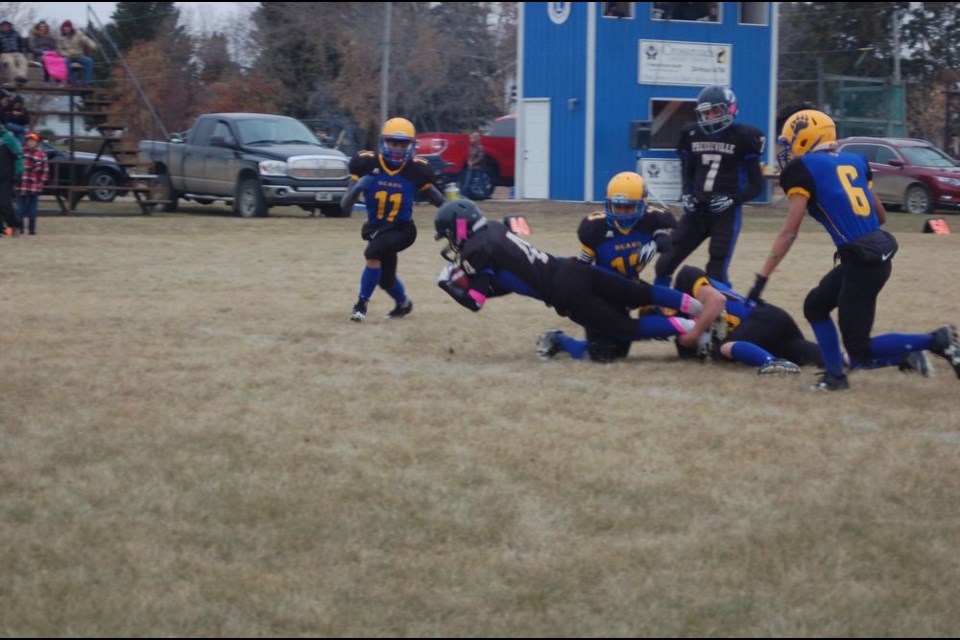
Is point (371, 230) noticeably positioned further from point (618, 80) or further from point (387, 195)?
point (618, 80)

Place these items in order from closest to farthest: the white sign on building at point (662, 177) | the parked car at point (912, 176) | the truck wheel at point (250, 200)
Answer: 1. the truck wheel at point (250, 200)
2. the parked car at point (912, 176)
3. the white sign on building at point (662, 177)

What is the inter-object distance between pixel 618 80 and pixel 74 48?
1175 centimetres

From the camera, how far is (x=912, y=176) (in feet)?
91.8

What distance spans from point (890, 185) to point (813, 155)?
71.3 ft

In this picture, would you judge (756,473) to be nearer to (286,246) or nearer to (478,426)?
(478,426)

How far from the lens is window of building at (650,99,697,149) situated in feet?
100

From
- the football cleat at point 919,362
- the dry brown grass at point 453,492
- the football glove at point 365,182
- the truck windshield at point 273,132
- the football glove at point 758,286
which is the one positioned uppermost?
the truck windshield at point 273,132

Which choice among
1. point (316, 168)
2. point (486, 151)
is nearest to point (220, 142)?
point (316, 168)

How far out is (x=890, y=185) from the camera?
28.3 metres

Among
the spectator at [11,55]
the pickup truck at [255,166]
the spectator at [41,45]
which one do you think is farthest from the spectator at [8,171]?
the spectator at [41,45]

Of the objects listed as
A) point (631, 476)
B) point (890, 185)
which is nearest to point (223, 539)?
point (631, 476)

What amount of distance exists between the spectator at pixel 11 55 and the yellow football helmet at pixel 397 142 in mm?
15104

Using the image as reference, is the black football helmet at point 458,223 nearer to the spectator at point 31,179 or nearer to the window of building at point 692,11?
the spectator at point 31,179

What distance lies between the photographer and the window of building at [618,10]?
29719 millimetres
